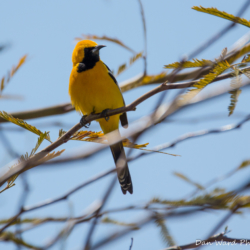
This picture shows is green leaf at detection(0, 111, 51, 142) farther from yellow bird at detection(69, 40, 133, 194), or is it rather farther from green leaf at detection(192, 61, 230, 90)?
yellow bird at detection(69, 40, 133, 194)

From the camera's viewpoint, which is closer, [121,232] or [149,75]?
[121,232]

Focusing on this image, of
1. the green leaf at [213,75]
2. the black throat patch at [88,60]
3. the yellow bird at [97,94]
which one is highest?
the black throat patch at [88,60]

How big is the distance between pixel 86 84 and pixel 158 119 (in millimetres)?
3298

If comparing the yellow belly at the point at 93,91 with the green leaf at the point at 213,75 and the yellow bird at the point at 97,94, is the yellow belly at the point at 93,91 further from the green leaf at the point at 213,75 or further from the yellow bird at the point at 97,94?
the green leaf at the point at 213,75

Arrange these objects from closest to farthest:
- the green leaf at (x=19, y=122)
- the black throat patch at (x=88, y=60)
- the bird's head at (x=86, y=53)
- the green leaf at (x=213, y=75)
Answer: the green leaf at (x=213, y=75), the green leaf at (x=19, y=122), the black throat patch at (x=88, y=60), the bird's head at (x=86, y=53)

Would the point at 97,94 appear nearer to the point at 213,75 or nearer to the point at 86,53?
the point at 86,53

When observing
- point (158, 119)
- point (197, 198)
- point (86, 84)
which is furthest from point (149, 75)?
point (158, 119)

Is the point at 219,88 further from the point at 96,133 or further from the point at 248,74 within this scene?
the point at 96,133

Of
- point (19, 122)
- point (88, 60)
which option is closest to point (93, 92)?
point (88, 60)

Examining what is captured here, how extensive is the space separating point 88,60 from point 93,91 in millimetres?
767

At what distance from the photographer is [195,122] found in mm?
1226

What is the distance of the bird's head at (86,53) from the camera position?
186 inches

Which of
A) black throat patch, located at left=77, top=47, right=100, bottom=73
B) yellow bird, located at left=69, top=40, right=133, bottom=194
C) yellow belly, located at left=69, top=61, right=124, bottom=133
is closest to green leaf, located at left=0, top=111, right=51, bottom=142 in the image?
yellow bird, located at left=69, top=40, right=133, bottom=194

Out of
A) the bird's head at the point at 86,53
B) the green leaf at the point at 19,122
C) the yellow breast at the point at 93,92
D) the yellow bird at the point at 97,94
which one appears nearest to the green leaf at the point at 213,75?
the green leaf at the point at 19,122
